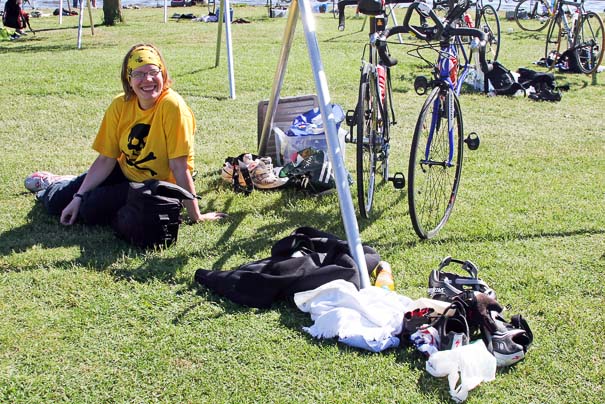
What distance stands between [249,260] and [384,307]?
41.8 inches

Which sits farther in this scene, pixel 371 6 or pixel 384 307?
pixel 371 6

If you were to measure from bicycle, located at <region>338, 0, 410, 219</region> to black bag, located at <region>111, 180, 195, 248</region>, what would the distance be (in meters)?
1.19

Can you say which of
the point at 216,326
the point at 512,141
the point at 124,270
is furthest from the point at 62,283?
the point at 512,141

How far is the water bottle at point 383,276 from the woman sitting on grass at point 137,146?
137 cm

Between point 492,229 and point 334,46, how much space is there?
31.5ft

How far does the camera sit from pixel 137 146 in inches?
173

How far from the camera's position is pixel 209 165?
586 centimetres

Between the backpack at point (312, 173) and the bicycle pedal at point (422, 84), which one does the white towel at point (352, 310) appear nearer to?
the bicycle pedal at point (422, 84)

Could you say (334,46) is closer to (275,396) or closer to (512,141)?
(512,141)

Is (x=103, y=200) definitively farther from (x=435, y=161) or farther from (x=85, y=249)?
Answer: (x=435, y=161)

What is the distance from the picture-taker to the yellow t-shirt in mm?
4285

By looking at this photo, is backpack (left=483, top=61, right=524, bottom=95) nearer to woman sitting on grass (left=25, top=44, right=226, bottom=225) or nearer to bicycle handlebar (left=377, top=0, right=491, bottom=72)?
bicycle handlebar (left=377, top=0, right=491, bottom=72)

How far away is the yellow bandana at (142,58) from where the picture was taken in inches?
164

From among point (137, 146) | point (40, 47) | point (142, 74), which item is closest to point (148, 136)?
point (137, 146)
